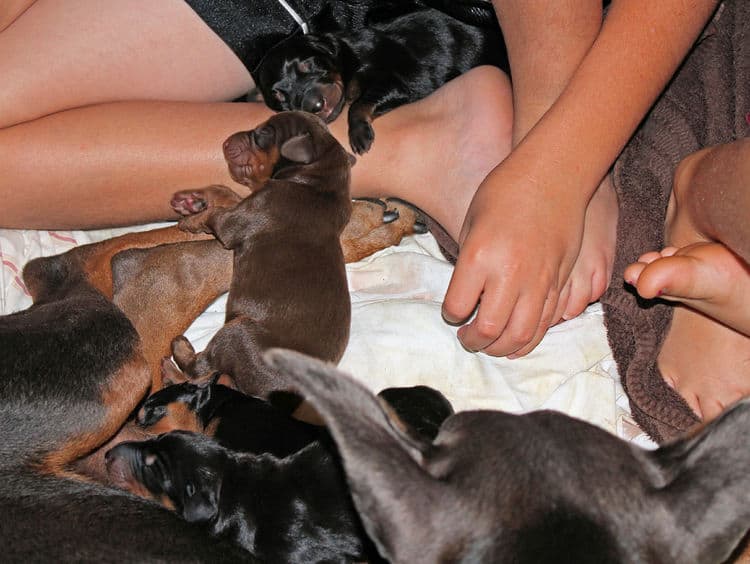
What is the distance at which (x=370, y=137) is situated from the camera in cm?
362

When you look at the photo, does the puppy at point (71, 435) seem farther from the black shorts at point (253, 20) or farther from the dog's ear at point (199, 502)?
the black shorts at point (253, 20)

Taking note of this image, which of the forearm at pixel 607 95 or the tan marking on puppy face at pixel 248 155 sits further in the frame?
the tan marking on puppy face at pixel 248 155

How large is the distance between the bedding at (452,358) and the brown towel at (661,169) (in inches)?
4.3

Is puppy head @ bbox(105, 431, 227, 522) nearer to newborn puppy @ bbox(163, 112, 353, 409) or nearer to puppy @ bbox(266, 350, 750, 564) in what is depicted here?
newborn puppy @ bbox(163, 112, 353, 409)

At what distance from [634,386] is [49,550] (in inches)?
80.7

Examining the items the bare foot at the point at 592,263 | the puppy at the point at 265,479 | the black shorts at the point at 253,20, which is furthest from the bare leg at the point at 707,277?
the black shorts at the point at 253,20

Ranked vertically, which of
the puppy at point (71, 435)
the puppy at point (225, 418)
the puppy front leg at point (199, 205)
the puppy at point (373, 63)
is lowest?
the puppy at point (225, 418)

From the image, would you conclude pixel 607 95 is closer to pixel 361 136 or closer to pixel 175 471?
pixel 361 136

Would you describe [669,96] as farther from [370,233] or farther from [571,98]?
[370,233]

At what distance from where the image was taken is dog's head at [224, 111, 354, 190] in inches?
134

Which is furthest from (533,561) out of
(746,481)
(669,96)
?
(669,96)

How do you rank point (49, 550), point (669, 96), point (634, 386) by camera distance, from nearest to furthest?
1. point (49, 550)
2. point (634, 386)
3. point (669, 96)

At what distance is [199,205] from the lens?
342 centimetres

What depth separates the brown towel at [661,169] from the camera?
3.11 meters
